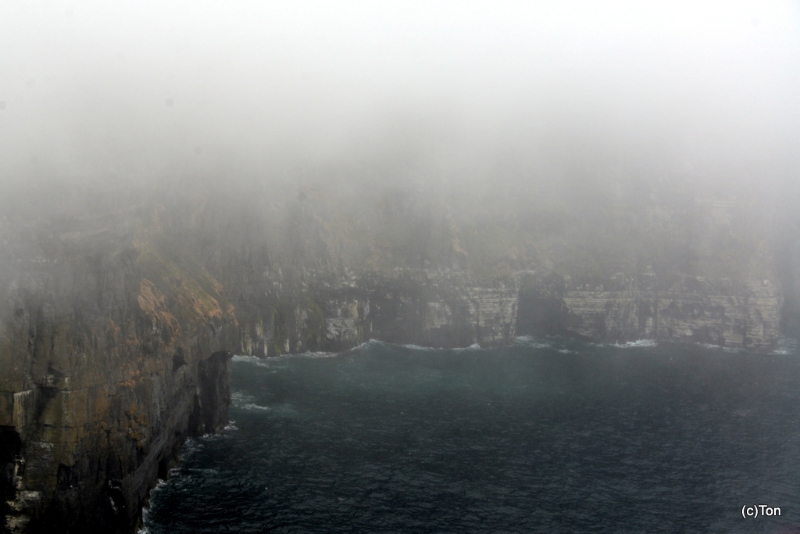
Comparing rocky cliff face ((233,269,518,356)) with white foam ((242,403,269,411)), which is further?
rocky cliff face ((233,269,518,356))

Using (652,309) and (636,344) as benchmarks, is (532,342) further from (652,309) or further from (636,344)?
(652,309)

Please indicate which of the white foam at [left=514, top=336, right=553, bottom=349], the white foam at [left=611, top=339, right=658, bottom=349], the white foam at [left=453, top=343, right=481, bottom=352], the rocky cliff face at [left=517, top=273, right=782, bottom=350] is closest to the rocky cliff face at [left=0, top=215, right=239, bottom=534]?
the white foam at [left=453, top=343, right=481, bottom=352]

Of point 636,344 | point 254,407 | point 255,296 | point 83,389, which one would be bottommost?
point 254,407

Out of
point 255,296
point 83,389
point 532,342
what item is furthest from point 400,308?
point 83,389

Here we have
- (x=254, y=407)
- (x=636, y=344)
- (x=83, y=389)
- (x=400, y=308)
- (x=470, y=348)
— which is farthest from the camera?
(x=636, y=344)

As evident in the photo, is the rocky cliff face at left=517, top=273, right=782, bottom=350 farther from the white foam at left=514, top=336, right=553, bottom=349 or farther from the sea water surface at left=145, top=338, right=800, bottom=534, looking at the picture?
the sea water surface at left=145, top=338, right=800, bottom=534

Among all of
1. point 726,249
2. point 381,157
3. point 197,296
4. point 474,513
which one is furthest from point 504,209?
point 474,513
